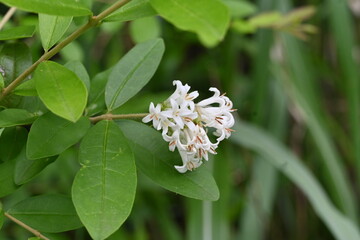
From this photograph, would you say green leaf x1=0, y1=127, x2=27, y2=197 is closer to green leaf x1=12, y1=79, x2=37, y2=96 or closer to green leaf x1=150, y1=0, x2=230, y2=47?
green leaf x1=12, y1=79, x2=37, y2=96

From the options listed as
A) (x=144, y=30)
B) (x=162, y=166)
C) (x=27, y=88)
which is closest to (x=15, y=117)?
(x=27, y=88)

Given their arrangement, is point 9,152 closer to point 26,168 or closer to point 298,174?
point 26,168

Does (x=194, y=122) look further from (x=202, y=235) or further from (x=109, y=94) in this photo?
(x=202, y=235)

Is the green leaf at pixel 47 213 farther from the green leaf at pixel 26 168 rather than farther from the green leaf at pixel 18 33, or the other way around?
the green leaf at pixel 18 33

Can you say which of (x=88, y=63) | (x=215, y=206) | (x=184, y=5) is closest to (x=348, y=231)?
(x=215, y=206)

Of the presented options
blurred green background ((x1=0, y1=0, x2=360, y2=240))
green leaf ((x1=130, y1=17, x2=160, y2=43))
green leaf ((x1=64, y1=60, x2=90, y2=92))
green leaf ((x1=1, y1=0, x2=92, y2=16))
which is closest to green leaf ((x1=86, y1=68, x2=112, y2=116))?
green leaf ((x1=64, y1=60, x2=90, y2=92))

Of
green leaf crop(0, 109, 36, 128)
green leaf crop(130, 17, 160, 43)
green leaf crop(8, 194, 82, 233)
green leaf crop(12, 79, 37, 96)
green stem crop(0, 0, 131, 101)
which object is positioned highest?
green stem crop(0, 0, 131, 101)
